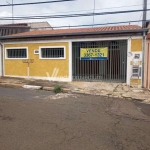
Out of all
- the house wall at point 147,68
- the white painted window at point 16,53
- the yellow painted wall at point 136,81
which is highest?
the white painted window at point 16,53

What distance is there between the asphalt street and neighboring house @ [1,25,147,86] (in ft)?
13.4

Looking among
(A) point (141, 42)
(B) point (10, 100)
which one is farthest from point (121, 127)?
(A) point (141, 42)

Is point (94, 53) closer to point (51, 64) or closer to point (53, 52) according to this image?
point (53, 52)

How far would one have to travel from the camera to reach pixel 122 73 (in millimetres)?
11391

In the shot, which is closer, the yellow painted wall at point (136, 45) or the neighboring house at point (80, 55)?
the yellow painted wall at point (136, 45)

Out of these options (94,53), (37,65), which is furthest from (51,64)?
(94,53)

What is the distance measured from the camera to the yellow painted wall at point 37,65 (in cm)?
1205

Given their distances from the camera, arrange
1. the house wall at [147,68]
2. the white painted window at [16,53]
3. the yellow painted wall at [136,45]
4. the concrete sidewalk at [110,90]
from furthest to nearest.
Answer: the white painted window at [16,53] → the house wall at [147,68] → the yellow painted wall at [136,45] → the concrete sidewalk at [110,90]

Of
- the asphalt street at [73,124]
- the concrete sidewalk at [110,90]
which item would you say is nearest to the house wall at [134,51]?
the concrete sidewalk at [110,90]

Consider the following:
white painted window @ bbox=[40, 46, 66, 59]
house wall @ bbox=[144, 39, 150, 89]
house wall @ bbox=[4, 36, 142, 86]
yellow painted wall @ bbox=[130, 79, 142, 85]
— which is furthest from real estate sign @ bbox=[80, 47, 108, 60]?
house wall @ bbox=[144, 39, 150, 89]

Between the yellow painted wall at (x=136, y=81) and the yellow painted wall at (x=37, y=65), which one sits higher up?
the yellow painted wall at (x=37, y=65)

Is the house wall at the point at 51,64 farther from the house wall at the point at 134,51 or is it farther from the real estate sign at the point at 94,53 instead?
the real estate sign at the point at 94,53

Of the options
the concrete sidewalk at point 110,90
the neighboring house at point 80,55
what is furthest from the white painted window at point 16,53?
the concrete sidewalk at point 110,90

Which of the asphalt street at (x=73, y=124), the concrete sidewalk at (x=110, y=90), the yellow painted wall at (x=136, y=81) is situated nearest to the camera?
the asphalt street at (x=73, y=124)
